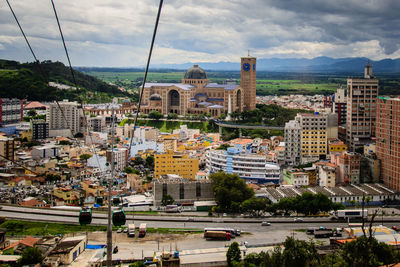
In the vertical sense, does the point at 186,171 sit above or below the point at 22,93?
below

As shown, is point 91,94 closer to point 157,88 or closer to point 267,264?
point 157,88

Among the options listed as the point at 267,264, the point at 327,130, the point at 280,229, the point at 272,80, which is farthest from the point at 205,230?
the point at 272,80

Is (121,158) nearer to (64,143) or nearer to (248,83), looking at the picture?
(64,143)

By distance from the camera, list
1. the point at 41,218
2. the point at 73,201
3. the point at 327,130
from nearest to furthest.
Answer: the point at 41,218, the point at 73,201, the point at 327,130

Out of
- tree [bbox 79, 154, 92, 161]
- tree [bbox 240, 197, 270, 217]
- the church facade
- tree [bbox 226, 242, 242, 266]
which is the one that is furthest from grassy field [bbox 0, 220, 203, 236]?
the church facade

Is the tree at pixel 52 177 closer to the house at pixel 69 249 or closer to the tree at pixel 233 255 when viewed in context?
the house at pixel 69 249

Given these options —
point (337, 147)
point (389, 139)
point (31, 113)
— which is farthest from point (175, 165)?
point (31, 113)

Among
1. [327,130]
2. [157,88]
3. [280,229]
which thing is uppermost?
[157,88]
